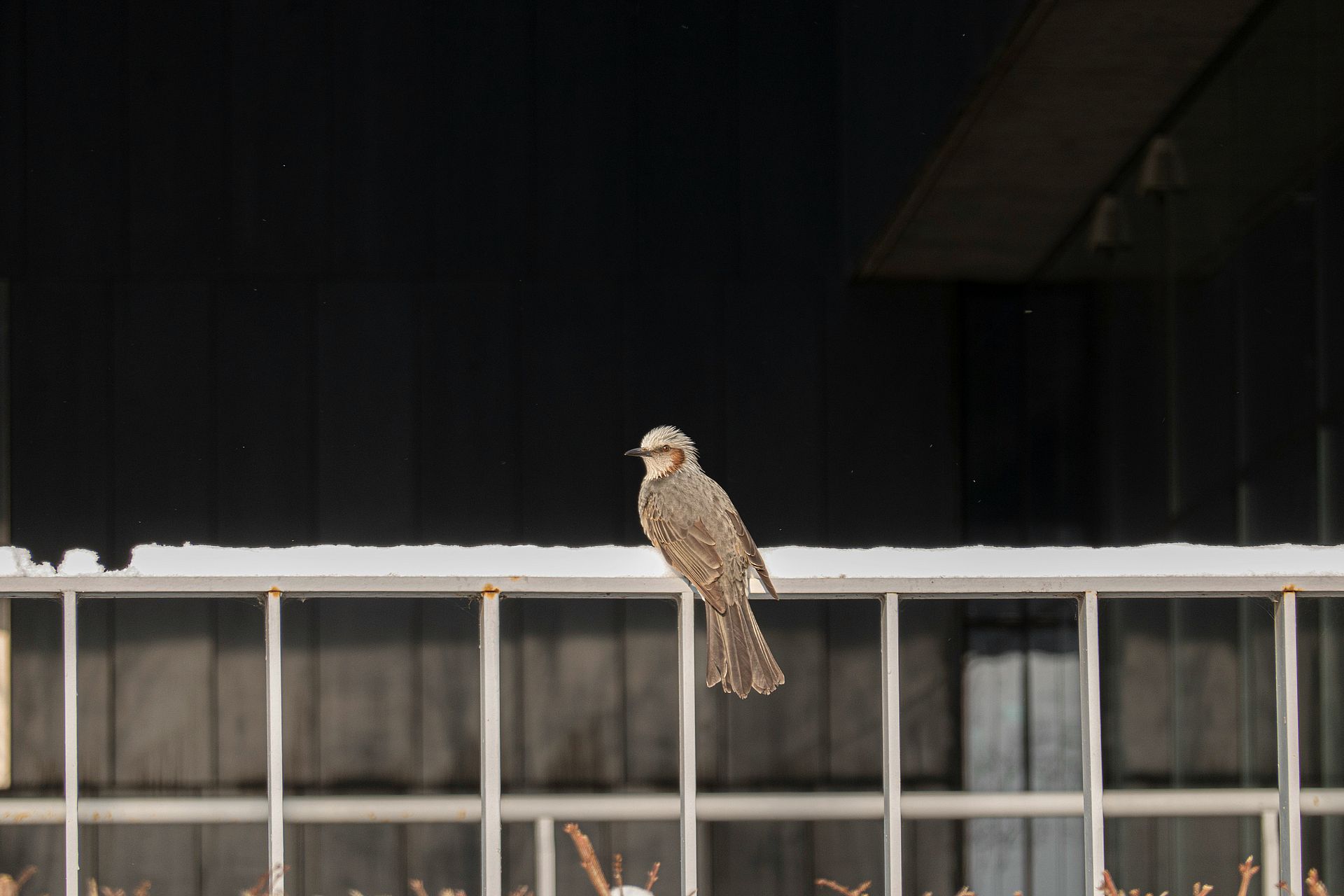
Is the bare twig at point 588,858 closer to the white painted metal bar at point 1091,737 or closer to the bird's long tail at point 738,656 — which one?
the white painted metal bar at point 1091,737

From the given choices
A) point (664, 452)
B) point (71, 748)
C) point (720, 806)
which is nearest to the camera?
point (71, 748)

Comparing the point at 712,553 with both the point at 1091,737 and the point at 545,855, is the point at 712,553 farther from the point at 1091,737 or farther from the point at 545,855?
the point at 545,855

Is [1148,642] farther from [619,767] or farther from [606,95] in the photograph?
[606,95]

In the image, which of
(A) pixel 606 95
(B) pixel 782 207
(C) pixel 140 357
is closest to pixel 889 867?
(B) pixel 782 207

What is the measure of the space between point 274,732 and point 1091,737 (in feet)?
2.74

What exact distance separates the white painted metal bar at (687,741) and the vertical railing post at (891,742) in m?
0.19

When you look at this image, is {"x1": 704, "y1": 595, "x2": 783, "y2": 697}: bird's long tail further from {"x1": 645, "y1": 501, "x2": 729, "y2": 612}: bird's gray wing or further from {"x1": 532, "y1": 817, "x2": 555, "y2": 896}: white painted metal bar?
Answer: {"x1": 532, "y1": 817, "x2": 555, "y2": 896}: white painted metal bar

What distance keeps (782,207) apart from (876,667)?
1.43 metres

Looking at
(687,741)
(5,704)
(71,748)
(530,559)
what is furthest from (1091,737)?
(5,704)

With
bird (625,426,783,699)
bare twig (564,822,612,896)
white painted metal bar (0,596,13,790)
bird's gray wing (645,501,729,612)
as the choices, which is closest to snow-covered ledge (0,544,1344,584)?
white painted metal bar (0,596,13,790)

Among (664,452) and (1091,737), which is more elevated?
(664,452)

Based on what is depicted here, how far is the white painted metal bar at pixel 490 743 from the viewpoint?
114cm

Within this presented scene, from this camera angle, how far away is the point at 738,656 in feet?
5.61

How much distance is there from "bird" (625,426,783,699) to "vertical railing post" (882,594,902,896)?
0.13 metres
